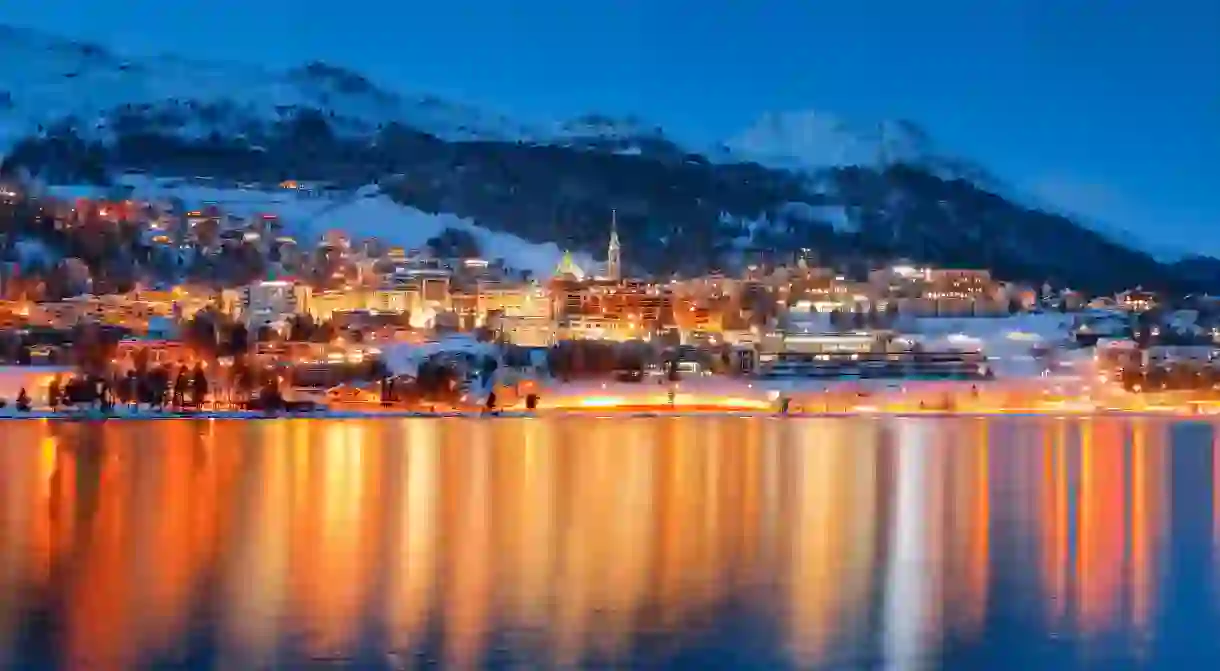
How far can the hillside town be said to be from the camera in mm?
58219

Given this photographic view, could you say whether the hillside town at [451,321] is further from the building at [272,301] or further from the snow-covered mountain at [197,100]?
the snow-covered mountain at [197,100]

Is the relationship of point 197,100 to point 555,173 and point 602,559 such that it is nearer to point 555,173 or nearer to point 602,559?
point 555,173

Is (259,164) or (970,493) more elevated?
(259,164)

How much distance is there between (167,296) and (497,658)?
73.7m

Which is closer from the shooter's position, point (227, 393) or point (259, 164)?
point (227, 393)

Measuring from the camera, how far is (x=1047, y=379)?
66.1 m

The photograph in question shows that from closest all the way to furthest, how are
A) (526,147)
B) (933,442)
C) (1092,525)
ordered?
(1092,525), (933,442), (526,147)

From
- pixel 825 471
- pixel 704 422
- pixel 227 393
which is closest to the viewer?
pixel 825 471

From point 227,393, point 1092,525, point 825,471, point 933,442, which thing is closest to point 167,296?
point 227,393

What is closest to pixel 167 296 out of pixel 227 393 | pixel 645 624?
pixel 227 393

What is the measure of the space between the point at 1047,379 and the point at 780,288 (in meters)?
32.0

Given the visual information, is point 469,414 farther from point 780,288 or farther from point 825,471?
point 780,288

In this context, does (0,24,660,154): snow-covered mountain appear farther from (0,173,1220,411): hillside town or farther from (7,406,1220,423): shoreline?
(7,406,1220,423): shoreline

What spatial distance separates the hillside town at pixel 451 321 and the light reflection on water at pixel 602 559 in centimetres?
2696
